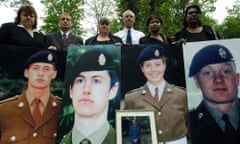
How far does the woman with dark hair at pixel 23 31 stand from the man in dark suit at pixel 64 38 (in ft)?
0.87

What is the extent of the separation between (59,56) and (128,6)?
9.97m

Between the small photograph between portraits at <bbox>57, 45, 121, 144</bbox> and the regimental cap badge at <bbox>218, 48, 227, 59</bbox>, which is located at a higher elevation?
the regimental cap badge at <bbox>218, 48, 227, 59</bbox>

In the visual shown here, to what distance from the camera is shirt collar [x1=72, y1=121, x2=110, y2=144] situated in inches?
123

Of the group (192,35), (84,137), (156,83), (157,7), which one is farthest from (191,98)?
(157,7)

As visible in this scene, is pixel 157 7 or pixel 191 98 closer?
pixel 191 98

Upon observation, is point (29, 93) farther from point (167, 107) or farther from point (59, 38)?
point (167, 107)

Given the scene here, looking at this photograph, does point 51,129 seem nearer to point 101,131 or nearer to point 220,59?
point 101,131

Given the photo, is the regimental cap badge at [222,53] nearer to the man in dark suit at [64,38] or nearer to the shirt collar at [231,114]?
the shirt collar at [231,114]

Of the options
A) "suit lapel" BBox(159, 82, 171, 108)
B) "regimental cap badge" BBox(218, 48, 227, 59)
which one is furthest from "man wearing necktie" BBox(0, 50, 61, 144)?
"regimental cap badge" BBox(218, 48, 227, 59)

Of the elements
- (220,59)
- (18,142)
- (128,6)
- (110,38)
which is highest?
(128,6)

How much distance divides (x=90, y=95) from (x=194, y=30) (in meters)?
1.61

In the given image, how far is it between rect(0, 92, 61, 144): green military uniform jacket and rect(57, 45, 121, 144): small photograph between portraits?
12 cm

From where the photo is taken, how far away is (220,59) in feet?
11.1

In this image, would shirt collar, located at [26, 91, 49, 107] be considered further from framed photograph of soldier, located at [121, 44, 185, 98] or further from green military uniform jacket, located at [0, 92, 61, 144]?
framed photograph of soldier, located at [121, 44, 185, 98]
